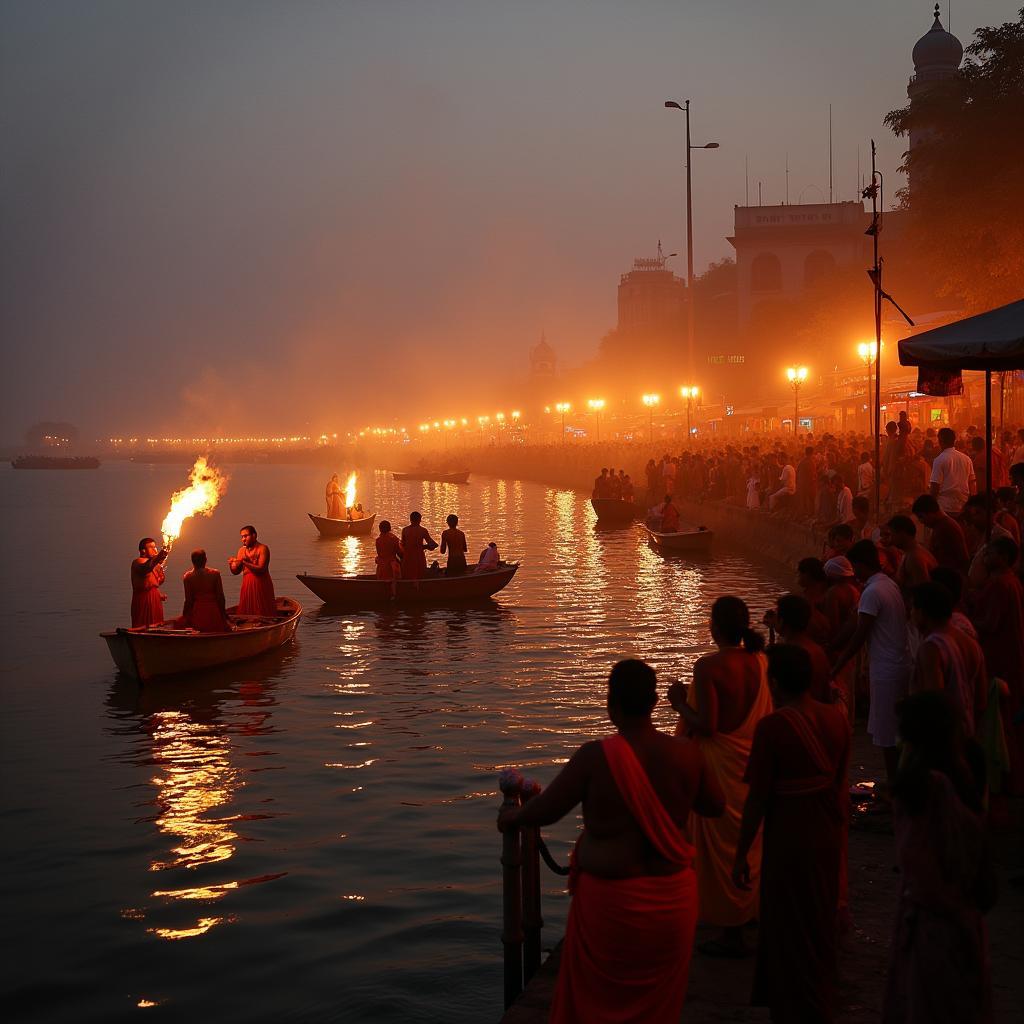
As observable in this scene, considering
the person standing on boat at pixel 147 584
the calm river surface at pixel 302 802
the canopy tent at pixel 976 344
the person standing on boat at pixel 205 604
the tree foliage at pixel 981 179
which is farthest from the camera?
the tree foliage at pixel 981 179

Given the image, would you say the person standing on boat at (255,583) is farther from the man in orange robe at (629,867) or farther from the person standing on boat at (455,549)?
the man in orange robe at (629,867)

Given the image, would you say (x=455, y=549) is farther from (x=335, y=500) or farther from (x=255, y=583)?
(x=335, y=500)

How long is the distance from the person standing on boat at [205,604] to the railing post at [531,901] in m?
12.6

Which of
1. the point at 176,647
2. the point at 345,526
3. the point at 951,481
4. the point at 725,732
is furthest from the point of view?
the point at 345,526

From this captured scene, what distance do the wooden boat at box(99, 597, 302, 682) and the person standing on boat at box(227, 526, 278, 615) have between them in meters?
0.70

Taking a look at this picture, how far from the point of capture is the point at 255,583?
69.1ft

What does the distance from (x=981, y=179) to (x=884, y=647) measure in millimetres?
26272

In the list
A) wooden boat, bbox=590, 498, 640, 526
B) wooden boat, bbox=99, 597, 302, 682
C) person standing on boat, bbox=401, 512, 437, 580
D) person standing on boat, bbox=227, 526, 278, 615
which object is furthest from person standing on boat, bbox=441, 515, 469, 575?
wooden boat, bbox=590, 498, 640, 526

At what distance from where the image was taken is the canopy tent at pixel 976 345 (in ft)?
32.6

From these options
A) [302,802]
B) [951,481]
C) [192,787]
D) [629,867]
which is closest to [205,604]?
[192,787]

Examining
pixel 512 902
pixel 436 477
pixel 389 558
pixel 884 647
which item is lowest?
pixel 512 902

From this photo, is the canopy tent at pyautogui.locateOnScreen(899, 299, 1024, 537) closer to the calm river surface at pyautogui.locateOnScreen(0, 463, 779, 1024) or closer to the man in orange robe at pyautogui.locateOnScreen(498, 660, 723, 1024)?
the calm river surface at pyautogui.locateOnScreen(0, 463, 779, 1024)

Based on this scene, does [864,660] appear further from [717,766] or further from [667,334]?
[667,334]

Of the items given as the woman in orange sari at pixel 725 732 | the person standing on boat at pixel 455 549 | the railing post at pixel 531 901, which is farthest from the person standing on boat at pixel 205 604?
the woman in orange sari at pixel 725 732
